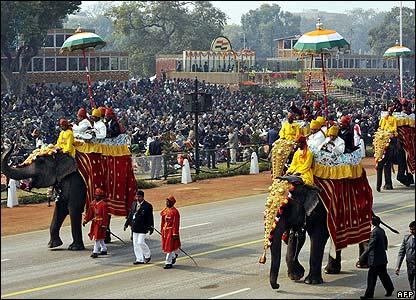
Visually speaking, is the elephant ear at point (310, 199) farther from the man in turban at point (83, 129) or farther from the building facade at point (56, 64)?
the building facade at point (56, 64)

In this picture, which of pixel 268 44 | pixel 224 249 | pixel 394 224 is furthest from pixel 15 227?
pixel 268 44

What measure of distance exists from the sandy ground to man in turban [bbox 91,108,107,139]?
4285mm

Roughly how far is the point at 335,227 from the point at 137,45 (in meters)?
76.3

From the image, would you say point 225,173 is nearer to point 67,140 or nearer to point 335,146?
point 67,140

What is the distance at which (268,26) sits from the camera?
389 feet

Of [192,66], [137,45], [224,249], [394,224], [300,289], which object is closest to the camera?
[300,289]

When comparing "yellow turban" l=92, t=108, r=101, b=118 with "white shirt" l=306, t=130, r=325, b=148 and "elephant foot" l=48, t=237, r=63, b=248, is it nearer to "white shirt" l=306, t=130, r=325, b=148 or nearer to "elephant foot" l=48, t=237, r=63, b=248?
"elephant foot" l=48, t=237, r=63, b=248

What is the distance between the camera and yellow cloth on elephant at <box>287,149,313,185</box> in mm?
16453

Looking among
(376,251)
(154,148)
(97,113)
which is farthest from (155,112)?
(376,251)

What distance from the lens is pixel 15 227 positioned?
24.0m

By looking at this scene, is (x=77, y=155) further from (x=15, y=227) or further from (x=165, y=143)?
(x=165, y=143)

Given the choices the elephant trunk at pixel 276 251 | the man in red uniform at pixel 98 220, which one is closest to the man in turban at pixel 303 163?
the elephant trunk at pixel 276 251

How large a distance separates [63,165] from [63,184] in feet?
1.48
